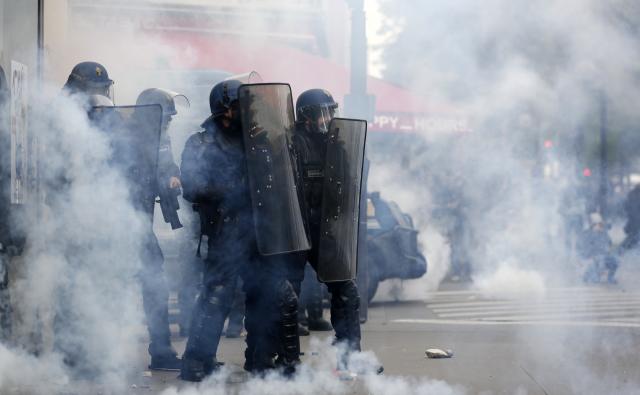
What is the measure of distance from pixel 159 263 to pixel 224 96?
3.50 feet

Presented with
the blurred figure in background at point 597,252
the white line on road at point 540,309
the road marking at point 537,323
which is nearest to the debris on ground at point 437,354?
the road marking at point 537,323

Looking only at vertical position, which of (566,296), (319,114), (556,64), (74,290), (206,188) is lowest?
(566,296)

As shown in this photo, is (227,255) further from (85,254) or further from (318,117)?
(318,117)

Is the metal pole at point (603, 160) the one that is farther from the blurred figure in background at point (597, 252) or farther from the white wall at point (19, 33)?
the white wall at point (19, 33)

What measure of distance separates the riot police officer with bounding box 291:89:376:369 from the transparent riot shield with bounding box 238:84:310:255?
201 mm

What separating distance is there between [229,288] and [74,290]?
0.86 m

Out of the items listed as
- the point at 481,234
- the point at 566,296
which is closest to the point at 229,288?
the point at 566,296

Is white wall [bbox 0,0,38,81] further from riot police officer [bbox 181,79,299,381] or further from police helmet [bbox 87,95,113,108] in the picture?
riot police officer [bbox 181,79,299,381]

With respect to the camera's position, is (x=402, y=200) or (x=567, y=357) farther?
(x=402, y=200)

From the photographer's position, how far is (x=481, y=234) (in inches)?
645

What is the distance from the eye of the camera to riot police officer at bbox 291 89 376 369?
5832mm

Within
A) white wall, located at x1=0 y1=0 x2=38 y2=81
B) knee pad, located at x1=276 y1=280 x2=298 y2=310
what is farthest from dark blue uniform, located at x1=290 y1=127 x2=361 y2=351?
white wall, located at x1=0 y1=0 x2=38 y2=81

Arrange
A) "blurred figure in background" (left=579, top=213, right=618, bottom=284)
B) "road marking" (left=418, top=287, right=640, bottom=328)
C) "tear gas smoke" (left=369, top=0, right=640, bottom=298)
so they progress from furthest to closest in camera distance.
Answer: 1. "blurred figure in background" (left=579, top=213, right=618, bottom=284)
2. "road marking" (left=418, top=287, right=640, bottom=328)
3. "tear gas smoke" (left=369, top=0, right=640, bottom=298)

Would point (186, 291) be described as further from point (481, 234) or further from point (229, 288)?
point (481, 234)
